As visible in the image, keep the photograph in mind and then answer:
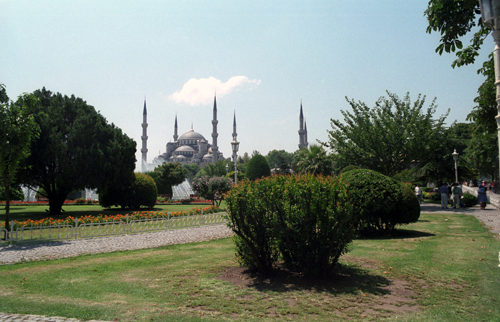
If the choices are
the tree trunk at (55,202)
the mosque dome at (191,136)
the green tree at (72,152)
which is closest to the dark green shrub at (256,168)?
the green tree at (72,152)

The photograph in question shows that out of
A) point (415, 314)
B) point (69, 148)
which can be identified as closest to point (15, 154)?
point (69, 148)

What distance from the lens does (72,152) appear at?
63.7ft

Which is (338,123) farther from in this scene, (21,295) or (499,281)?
(21,295)

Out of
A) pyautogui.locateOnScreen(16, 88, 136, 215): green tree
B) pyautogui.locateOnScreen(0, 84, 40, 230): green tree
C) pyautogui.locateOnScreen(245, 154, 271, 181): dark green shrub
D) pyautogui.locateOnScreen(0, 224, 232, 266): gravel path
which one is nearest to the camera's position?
pyautogui.locateOnScreen(0, 224, 232, 266): gravel path

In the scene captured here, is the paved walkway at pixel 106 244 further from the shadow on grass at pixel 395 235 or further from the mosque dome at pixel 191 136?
the mosque dome at pixel 191 136

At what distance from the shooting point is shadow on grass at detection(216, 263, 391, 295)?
16.0 feet

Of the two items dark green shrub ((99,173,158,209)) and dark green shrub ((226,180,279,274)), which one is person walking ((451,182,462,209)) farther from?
dark green shrub ((99,173,158,209))

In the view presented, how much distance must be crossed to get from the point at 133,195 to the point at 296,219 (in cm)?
2248

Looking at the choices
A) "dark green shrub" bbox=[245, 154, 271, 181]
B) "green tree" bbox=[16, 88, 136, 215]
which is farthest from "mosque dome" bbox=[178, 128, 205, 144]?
"green tree" bbox=[16, 88, 136, 215]

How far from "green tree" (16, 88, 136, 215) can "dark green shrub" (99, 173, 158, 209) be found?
3.23 meters

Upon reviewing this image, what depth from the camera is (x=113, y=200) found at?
2547cm

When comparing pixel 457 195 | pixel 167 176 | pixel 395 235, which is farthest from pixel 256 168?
pixel 395 235

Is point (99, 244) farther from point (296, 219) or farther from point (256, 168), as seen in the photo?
point (256, 168)

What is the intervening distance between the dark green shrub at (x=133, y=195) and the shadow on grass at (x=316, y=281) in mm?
21328
